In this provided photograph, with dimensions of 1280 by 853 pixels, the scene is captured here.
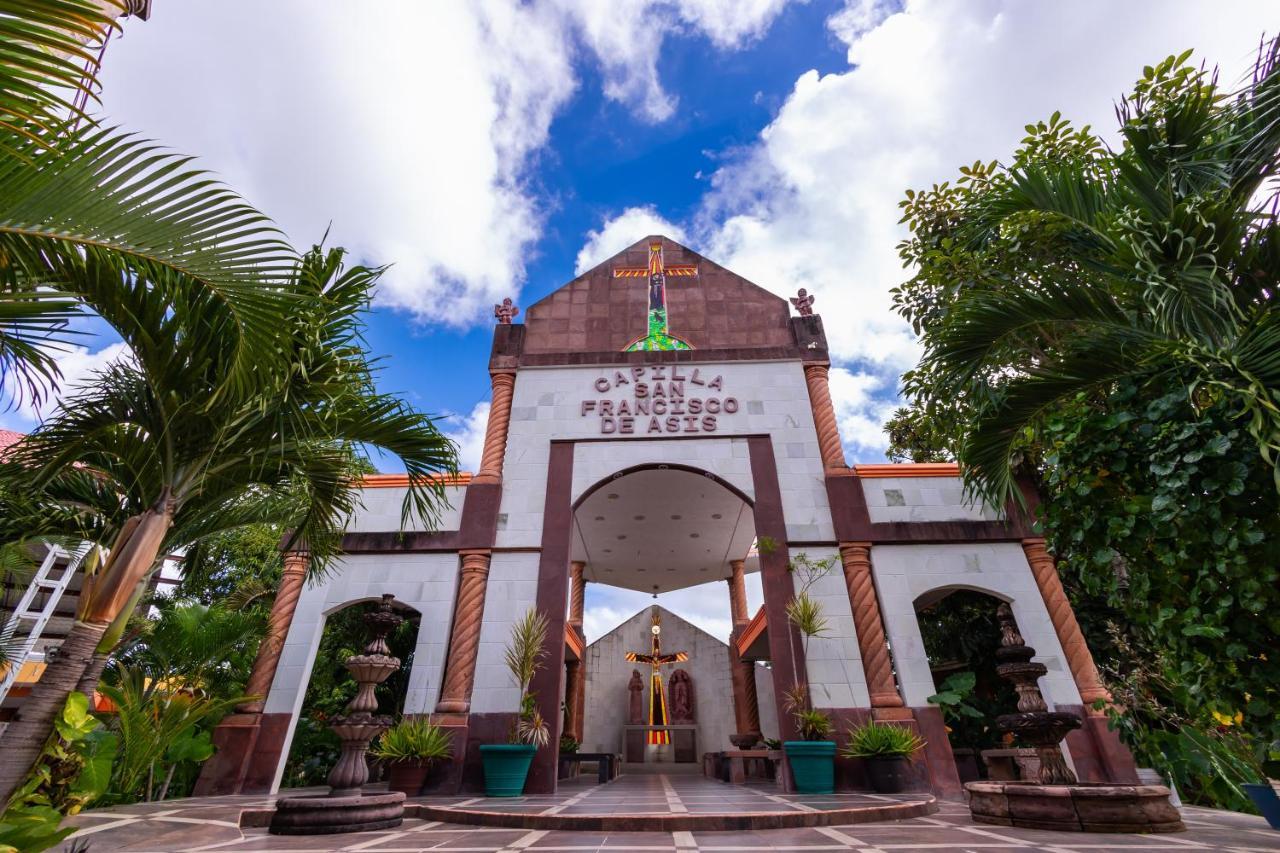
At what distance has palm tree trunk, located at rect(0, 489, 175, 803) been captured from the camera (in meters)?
2.78

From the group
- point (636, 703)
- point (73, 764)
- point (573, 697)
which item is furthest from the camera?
point (636, 703)

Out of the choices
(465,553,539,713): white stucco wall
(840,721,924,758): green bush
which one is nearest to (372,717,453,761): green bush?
(465,553,539,713): white stucco wall

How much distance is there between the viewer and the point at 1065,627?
8.08 metres

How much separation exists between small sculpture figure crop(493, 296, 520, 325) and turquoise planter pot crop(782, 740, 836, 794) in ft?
27.3

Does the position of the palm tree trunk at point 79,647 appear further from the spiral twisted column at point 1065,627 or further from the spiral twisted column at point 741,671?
the spiral twisted column at point 741,671

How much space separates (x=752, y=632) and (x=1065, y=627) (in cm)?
643

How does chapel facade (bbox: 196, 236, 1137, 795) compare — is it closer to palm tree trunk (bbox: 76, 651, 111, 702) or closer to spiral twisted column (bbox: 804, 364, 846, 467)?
spiral twisted column (bbox: 804, 364, 846, 467)

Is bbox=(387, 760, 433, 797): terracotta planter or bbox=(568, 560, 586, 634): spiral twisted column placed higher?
bbox=(568, 560, 586, 634): spiral twisted column

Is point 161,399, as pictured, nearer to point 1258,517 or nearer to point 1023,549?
point 1258,517

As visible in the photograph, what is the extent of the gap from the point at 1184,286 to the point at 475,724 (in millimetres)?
8507

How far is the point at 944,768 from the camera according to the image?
7379 millimetres

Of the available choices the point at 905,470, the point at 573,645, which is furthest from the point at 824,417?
the point at 573,645

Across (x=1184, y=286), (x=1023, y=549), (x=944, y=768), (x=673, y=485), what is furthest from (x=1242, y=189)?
(x=673, y=485)

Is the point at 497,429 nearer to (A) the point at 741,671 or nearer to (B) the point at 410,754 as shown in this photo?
(B) the point at 410,754
